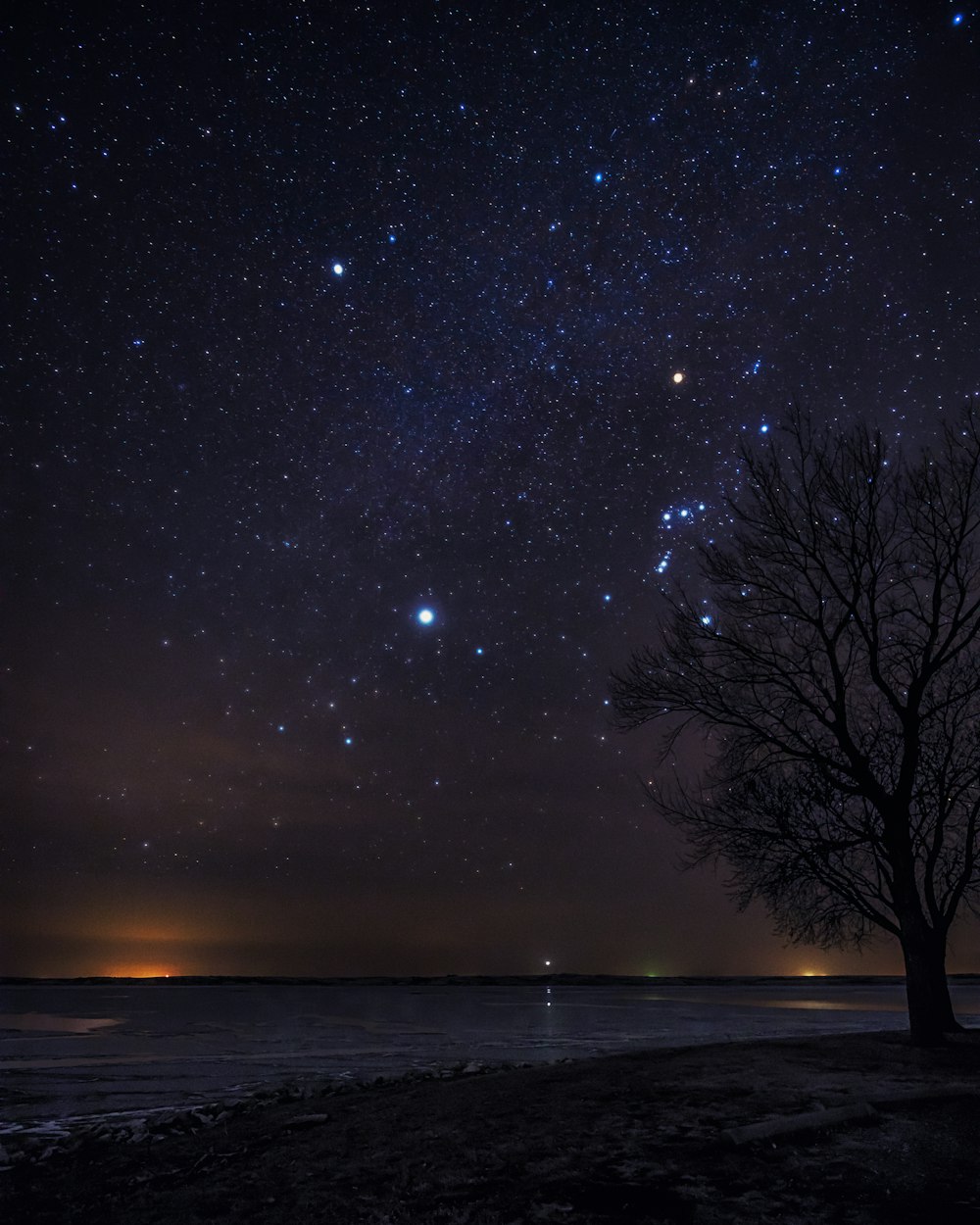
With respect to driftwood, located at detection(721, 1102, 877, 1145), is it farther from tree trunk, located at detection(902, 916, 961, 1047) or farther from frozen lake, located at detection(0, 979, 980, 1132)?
frozen lake, located at detection(0, 979, 980, 1132)

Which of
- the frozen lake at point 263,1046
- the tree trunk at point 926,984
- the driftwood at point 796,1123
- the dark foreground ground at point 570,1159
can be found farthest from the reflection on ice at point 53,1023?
the driftwood at point 796,1123

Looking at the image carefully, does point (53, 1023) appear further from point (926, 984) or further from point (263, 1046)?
point (926, 984)

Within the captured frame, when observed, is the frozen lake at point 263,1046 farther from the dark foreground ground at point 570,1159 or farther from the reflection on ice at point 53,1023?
the dark foreground ground at point 570,1159

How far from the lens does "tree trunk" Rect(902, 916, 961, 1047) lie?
12477 mm

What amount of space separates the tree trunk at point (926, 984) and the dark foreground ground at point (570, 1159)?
7.17ft

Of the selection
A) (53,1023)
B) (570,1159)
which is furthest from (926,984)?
(53,1023)

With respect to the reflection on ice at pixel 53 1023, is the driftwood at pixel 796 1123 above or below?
above

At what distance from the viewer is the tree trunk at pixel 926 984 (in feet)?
40.9

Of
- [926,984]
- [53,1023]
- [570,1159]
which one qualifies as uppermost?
[926,984]

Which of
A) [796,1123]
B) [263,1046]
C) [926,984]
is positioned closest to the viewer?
[796,1123]

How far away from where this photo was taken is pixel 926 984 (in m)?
12.7

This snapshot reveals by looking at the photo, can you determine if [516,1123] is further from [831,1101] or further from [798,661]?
[798,661]

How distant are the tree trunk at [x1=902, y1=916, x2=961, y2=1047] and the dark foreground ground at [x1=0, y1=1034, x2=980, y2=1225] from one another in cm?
219

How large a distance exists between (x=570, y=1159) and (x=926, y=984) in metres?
8.69
